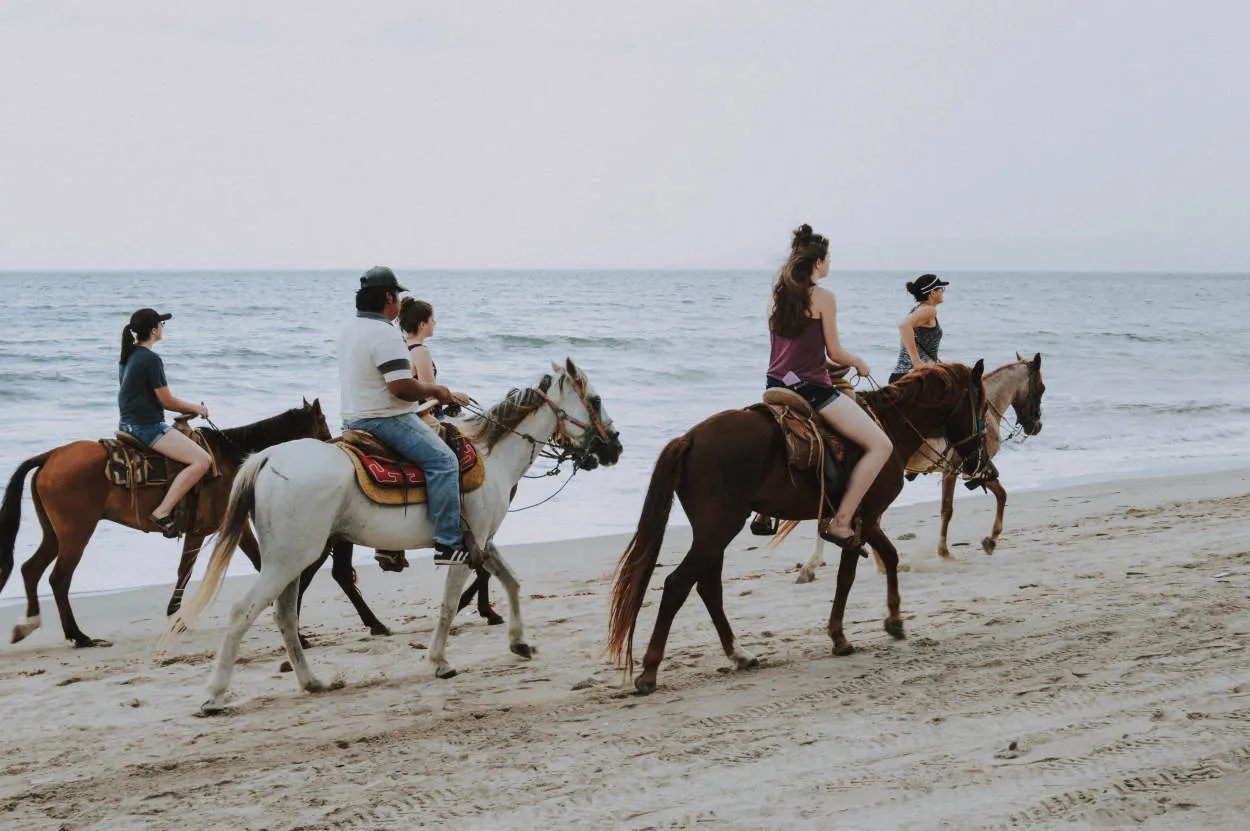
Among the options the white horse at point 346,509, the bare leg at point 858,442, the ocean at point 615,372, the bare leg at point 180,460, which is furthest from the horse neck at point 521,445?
the ocean at point 615,372

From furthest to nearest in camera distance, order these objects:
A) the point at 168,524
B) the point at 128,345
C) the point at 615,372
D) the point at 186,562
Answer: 1. the point at 615,372
2. the point at 186,562
3. the point at 168,524
4. the point at 128,345

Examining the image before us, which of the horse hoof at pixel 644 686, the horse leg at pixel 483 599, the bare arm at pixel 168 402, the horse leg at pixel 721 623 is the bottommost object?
the horse leg at pixel 483 599

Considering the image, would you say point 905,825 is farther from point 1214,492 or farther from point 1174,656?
point 1214,492

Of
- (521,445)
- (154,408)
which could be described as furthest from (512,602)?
(154,408)

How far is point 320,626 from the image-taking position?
812cm

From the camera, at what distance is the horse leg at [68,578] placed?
25.1 ft

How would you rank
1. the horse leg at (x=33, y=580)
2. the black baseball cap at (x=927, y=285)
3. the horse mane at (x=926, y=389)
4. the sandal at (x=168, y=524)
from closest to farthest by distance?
the horse mane at (x=926, y=389)
the horse leg at (x=33, y=580)
the sandal at (x=168, y=524)
the black baseball cap at (x=927, y=285)

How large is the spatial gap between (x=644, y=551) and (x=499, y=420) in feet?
4.95

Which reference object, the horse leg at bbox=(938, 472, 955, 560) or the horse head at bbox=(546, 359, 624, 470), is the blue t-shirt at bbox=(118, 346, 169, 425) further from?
the horse leg at bbox=(938, 472, 955, 560)

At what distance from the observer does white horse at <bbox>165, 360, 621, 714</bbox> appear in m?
5.85

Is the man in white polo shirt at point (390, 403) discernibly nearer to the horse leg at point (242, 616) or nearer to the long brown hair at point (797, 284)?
the horse leg at point (242, 616)

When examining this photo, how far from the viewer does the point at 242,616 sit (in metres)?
5.89

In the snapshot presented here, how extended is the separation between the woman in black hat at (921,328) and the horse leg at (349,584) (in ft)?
14.5

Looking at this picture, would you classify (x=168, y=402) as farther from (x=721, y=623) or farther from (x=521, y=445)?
(x=721, y=623)
